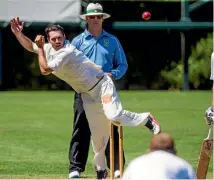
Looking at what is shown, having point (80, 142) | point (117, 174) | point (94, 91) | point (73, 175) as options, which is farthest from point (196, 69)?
point (94, 91)

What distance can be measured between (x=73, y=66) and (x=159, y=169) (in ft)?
10.6

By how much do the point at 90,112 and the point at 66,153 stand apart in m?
2.61

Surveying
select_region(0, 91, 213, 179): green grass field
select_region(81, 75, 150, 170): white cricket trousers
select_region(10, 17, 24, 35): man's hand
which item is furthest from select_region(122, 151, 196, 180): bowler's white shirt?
select_region(0, 91, 213, 179): green grass field

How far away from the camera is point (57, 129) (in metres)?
13.0

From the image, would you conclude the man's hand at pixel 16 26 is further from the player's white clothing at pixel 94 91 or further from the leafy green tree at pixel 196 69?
the leafy green tree at pixel 196 69

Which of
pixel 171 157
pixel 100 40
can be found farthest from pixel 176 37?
pixel 171 157

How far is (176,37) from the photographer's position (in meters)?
22.1

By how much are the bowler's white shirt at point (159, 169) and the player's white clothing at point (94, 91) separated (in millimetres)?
2837

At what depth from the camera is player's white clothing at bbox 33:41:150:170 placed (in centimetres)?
758

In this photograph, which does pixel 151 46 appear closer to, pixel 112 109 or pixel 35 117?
pixel 35 117

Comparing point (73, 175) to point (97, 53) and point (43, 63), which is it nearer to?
Result: point (97, 53)

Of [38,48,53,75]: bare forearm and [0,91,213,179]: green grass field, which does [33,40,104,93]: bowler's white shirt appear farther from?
[0,91,213,179]: green grass field

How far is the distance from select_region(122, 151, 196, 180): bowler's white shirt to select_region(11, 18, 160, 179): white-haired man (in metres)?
2.84

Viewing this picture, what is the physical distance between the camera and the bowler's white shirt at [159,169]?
4598 millimetres
